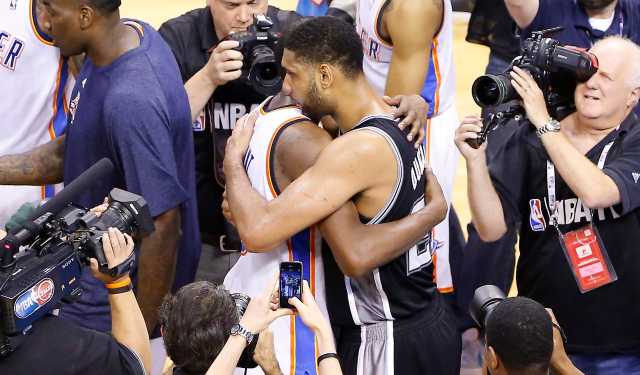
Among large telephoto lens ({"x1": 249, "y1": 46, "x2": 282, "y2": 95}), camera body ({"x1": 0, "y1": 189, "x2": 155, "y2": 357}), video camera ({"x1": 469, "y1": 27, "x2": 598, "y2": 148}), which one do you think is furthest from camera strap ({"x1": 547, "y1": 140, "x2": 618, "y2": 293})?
camera body ({"x1": 0, "y1": 189, "x2": 155, "y2": 357})

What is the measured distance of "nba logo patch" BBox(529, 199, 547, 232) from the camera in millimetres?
3064

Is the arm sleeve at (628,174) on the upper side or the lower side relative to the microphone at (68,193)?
lower

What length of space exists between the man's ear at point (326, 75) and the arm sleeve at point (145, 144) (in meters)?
0.57

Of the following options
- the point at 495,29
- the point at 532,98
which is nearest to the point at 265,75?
the point at 532,98

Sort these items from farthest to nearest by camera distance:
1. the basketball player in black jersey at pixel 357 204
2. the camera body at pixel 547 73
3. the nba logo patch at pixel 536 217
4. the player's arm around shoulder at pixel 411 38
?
the player's arm around shoulder at pixel 411 38 < the nba logo patch at pixel 536 217 < the camera body at pixel 547 73 < the basketball player in black jersey at pixel 357 204

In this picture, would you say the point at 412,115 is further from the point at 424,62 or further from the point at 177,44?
Answer: the point at 177,44

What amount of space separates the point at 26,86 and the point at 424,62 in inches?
61.0

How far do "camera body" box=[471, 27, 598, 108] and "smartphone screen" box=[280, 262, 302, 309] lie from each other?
3.29 feet

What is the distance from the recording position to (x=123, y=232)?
8.00 feet

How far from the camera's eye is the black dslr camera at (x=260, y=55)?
3201 millimetres

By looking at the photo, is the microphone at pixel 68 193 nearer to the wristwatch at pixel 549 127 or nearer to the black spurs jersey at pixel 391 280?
the black spurs jersey at pixel 391 280

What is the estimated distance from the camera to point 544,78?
302 cm

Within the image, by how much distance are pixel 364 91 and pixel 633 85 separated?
3.15ft

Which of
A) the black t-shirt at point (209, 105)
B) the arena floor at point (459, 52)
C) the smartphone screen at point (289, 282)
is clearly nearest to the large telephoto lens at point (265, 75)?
the black t-shirt at point (209, 105)
